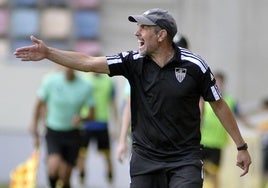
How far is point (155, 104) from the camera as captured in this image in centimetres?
870

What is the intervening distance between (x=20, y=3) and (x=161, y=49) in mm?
12946

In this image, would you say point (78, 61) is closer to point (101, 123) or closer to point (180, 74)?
point (180, 74)

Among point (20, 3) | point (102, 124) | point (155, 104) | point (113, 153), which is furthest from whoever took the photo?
point (20, 3)

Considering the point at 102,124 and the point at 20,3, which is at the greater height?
the point at 20,3

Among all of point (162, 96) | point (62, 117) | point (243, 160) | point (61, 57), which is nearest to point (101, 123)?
point (62, 117)

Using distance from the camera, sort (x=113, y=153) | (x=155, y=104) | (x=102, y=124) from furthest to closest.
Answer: (x=113, y=153)
(x=102, y=124)
(x=155, y=104)

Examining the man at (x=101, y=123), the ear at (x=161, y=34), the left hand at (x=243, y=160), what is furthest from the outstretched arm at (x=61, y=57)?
the man at (x=101, y=123)

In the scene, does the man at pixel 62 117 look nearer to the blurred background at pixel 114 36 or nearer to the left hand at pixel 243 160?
the left hand at pixel 243 160

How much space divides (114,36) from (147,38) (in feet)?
41.5

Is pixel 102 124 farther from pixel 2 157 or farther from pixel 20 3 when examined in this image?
pixel 20 3

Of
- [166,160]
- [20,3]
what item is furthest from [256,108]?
[166,160]

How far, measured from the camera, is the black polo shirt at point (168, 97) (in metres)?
8.66

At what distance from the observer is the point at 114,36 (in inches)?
837

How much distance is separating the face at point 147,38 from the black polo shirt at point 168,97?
11cm
